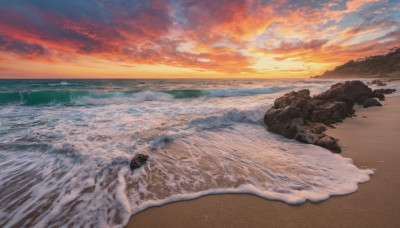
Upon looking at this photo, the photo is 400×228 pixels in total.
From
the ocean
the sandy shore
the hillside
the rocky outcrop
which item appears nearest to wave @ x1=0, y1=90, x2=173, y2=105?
the ocean

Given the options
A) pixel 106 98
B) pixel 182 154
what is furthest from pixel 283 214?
pixel 106 98

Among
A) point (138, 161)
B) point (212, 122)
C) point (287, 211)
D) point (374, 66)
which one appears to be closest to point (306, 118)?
point (212, 122)

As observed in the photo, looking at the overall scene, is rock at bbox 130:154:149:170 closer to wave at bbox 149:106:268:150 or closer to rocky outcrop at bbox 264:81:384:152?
wave at bbox 149:106:268:150

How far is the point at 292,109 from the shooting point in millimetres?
5574

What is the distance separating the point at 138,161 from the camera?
352 cm

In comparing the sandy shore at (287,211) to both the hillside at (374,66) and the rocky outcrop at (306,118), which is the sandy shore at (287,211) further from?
the hillside at (374,66)

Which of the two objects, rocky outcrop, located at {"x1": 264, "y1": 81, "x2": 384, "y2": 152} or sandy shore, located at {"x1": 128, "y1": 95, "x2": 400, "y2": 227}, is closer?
sandy shore, located at {"x1": 128, "y1": 95, "x2": 400, "y2": 227}

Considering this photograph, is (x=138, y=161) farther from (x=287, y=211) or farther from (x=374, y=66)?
(x=374, y=66)

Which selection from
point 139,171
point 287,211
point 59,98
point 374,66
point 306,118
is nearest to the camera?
point 287,211

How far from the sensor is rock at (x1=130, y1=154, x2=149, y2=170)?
3.42m

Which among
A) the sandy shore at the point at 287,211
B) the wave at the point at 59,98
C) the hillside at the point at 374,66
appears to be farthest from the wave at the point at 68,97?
the hillside at the point at 374,66

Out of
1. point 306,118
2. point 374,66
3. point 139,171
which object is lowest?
point 139,171

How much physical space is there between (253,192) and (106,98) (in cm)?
1682

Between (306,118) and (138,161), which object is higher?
(306,118)
